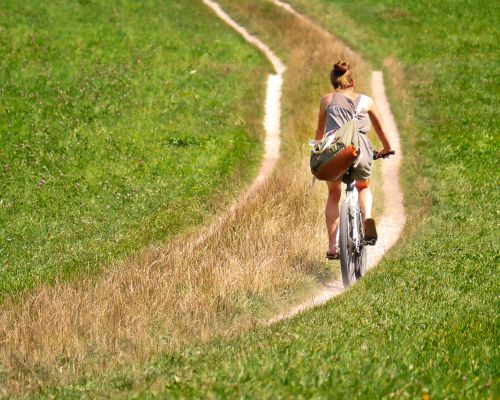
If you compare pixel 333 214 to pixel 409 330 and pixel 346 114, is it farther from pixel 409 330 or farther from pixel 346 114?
pixel 409 330

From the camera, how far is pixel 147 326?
9.78m

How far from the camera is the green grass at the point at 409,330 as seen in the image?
21.9 ft

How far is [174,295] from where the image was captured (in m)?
10.6

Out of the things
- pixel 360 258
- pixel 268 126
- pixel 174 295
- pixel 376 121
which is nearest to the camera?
pixel 174 295

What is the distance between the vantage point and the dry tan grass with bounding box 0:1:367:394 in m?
9.02

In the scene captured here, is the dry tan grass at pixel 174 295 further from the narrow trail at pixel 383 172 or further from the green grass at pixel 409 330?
the green grass at pixel 409 330

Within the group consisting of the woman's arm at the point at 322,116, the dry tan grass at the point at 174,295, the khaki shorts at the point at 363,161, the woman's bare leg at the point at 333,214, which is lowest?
the dry tan grass at the point at 174,295

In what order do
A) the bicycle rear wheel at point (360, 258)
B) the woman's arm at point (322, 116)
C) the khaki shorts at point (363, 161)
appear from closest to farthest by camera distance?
the khaki shorts at point (363, 161)
the woman's arm at point (322, 116)
the bicycle rear wheel at point (360, 258)

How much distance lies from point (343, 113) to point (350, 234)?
4.63 feet

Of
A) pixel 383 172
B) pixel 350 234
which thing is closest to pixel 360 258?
pixel 350 234

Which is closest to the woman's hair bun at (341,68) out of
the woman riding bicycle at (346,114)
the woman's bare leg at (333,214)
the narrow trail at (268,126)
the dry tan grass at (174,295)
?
the woman riding bicycle at (346,114)

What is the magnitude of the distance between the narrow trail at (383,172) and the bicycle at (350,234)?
400 mm

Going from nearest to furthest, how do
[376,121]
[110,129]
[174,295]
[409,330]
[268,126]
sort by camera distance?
[409,330], [174,295], [376,121], [110,129], [268,126]

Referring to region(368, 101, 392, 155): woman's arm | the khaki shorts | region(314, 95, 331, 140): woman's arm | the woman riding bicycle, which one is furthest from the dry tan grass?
region(368, 101, 392, 155): woman's arm
